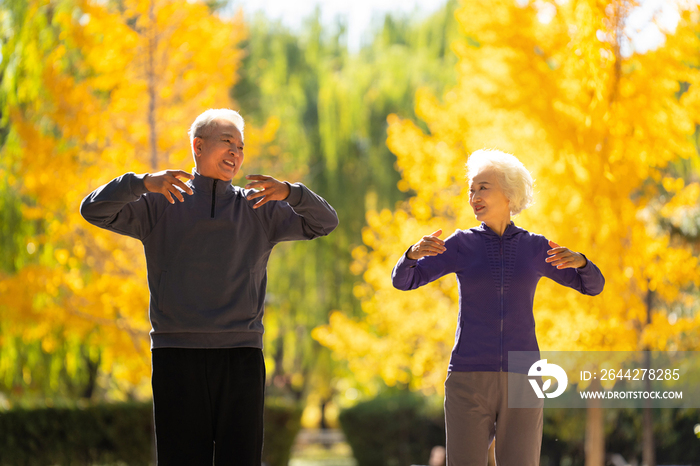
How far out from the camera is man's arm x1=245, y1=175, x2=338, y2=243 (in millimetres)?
2098

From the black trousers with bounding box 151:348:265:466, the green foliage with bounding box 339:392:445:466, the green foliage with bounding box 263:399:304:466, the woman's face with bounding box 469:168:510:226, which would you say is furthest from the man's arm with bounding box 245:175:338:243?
the green foliage with bounding box 339:392:445:466

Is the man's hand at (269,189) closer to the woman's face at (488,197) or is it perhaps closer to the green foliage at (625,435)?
the woman's face at (488,197)

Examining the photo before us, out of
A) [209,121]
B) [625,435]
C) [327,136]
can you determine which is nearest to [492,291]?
[209,121]

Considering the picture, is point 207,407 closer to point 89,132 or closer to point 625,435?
point 89,132

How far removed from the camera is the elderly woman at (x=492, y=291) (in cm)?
224

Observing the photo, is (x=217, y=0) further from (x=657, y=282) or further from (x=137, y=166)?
(x=657, y=282)

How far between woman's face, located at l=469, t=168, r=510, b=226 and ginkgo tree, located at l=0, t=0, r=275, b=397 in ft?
13.1

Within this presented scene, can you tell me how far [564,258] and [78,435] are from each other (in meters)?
6.67

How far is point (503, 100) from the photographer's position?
5164 millimetres

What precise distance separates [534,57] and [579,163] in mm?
875

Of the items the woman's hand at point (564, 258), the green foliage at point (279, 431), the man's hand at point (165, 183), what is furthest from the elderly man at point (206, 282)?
the green foliage at point (279, 431)

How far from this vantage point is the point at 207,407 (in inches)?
82.9

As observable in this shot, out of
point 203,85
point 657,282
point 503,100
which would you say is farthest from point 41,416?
point 657,282

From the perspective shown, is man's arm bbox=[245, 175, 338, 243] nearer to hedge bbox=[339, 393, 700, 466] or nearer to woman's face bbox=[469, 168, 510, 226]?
woman's face bbox=[469, 168, 510, 226]
